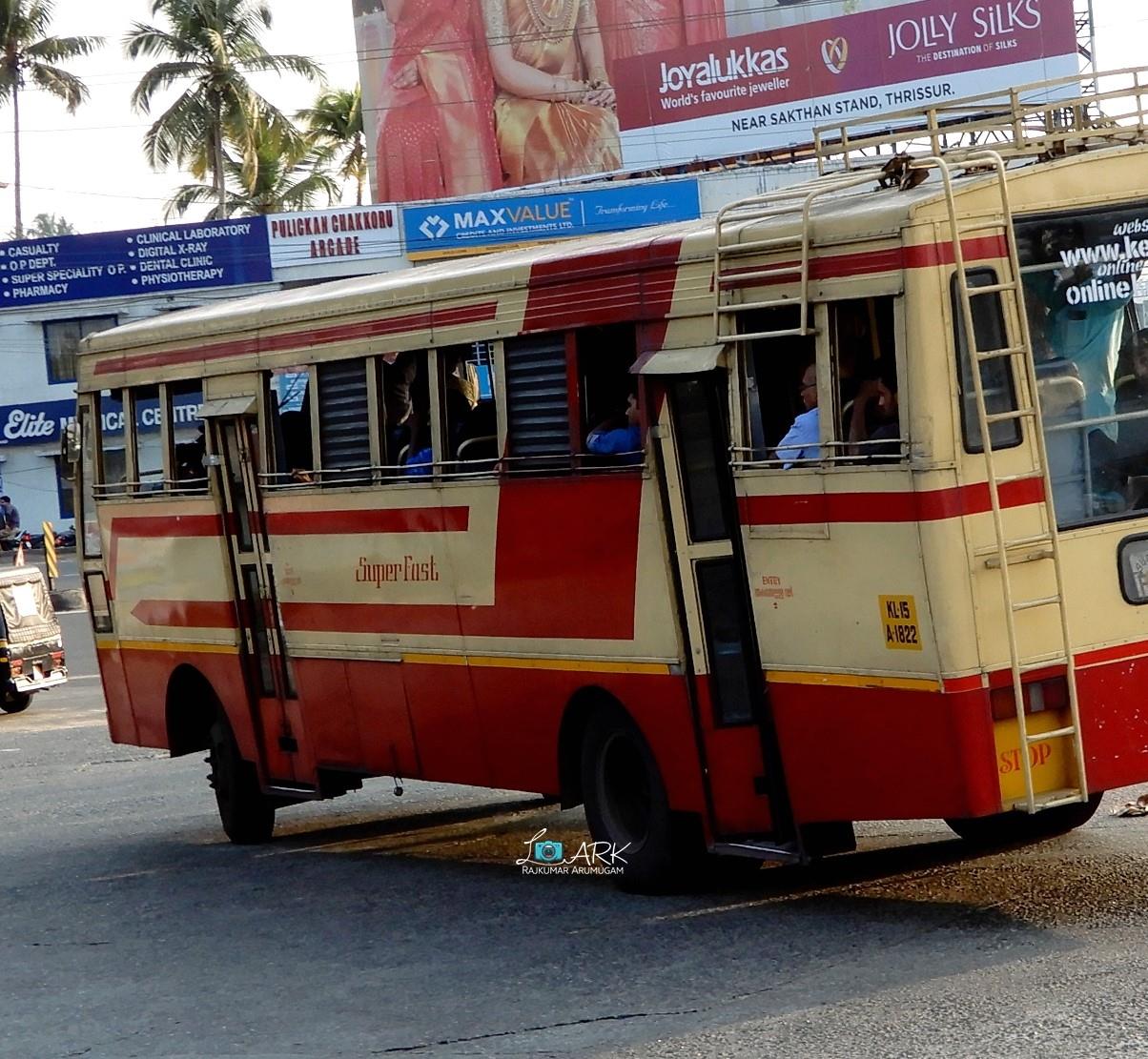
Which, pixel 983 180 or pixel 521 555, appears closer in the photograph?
pixel 983 180

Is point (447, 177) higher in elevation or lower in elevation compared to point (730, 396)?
higher

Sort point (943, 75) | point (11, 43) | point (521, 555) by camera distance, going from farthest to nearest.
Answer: point (11, 43), point (943, 75), point (521, 555)

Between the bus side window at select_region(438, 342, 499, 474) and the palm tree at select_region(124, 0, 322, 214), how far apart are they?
5025 cm

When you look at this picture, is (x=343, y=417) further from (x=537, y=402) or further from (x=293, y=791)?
(x=293, y=791)

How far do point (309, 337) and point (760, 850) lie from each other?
13.8ft

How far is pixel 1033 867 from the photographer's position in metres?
9.31

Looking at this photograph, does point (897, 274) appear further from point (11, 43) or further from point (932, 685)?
point (11, 43)

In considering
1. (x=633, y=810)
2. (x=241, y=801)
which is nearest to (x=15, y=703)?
(x=241, y=801)

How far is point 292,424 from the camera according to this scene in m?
11.8

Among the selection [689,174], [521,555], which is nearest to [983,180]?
[521,555]

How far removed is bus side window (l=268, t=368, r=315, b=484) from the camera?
1159 centimetres

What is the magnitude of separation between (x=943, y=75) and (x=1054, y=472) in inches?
1713

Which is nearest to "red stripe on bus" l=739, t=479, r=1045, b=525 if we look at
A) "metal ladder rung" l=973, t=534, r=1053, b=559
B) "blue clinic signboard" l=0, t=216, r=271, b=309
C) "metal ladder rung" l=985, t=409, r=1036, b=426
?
"metal ladder rung" l=973, t=534, r=1053, b=559

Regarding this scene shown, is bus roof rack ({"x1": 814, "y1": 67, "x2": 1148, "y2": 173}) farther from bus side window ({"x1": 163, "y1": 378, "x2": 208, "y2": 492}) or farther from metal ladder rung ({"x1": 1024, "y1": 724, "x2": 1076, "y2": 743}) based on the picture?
bus side window ({"x1": 163, "y1": 378, "x2": 208, "y2": 492})
